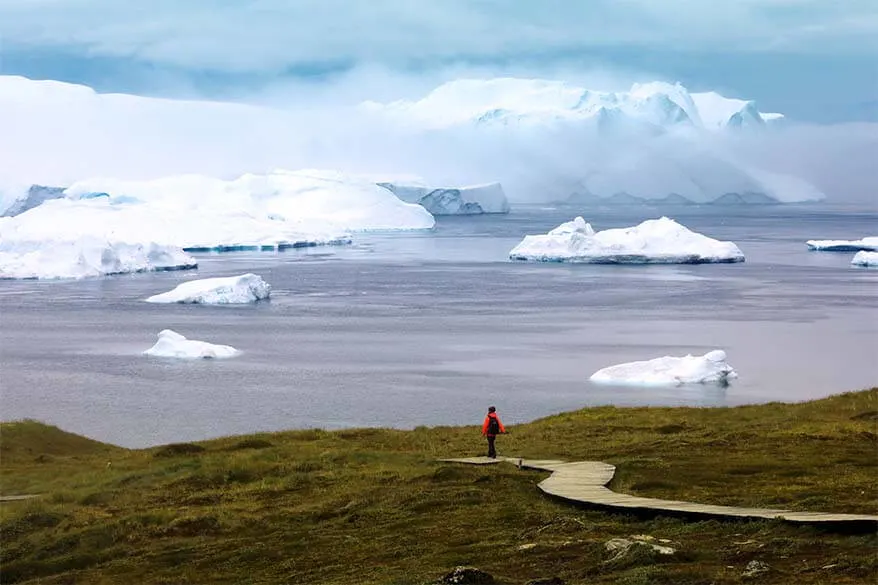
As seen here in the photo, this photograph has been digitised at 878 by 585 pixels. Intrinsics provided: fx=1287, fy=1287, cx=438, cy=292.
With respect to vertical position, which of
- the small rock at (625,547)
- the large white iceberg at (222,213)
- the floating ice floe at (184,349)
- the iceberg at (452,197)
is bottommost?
the floating ice floe at (184,349)

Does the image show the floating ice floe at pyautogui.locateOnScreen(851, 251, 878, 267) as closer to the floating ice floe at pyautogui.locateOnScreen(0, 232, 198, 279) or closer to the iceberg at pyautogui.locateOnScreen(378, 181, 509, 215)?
the floating ice floe at pyautogui.locateOnScreen(0, 232, 198, 279)

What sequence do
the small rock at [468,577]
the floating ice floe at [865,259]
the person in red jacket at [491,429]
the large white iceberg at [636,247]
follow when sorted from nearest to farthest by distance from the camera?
the small rock at [468,577]
the person in red jacket at [491,429]
the floating ice floe at [865,259]
the large white iceberg at [636,247]

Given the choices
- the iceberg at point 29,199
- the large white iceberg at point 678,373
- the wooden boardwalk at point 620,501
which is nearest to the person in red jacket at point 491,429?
the wooden boardwalk at point 620,501

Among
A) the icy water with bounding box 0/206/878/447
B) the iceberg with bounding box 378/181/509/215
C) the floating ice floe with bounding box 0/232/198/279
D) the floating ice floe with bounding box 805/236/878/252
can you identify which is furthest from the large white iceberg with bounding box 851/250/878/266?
the iceberg with bounding box 378/181/509/215

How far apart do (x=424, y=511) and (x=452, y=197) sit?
136m

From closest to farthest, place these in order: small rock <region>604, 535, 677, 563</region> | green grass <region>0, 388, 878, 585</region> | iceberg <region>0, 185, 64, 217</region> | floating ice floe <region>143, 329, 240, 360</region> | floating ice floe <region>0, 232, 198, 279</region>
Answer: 1. small rock <region>604, 535, 677, 563</region>
2. green grass <region>0, 388, 878, 585</region>
3. floating ice floe <region>143, 329, 240, 360</region>
4. floating ice floe <region>0, 232, 198, 279</region>
5. iceberg <region>0, 185, 64, 217</region>

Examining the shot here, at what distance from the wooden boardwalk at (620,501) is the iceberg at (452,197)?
411ft

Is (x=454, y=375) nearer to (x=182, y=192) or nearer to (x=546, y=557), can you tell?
(x=546, y=557)

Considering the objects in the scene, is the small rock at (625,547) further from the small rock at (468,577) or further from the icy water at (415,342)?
the icy water at (415,342)

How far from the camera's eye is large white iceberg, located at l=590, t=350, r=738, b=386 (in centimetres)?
3591

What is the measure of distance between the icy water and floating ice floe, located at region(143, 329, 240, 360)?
2.80 ft

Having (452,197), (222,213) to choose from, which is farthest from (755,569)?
(452,197)

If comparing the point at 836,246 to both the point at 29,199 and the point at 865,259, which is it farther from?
the point at 29,199

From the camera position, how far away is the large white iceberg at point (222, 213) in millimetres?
94188
